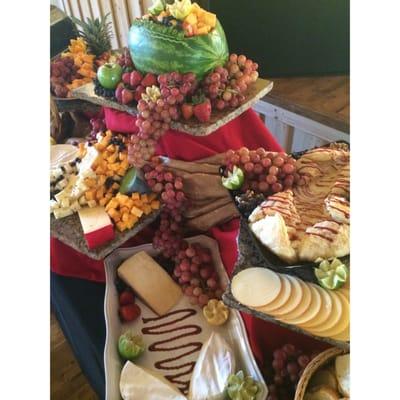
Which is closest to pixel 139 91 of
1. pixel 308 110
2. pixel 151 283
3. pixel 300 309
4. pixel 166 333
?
pixel 151 283

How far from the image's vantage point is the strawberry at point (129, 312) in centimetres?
94

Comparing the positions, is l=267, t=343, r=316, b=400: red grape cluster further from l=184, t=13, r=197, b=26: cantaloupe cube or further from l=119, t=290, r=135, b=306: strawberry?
l=184, t=13, r=197, b=26: cantaloupe cube

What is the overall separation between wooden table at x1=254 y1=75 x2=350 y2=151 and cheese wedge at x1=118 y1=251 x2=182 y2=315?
1.02 m

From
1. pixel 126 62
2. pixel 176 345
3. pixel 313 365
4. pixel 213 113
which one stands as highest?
pixel 126 62

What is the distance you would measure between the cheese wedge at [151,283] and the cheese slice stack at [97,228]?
78 millimetres

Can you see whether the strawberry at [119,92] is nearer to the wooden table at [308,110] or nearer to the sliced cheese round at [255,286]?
the sliced cheese round at [255,286]

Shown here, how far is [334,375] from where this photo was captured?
2.27 ft

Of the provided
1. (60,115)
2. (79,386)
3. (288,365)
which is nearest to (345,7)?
(60,115)

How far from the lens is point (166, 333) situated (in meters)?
0.93

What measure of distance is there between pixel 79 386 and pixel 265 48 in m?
1.51

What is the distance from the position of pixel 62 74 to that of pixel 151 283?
33.5 inches

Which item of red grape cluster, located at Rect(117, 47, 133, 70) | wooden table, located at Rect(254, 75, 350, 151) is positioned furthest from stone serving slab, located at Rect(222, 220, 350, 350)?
wooden table, located at Rect(254, 75, 350, 151)

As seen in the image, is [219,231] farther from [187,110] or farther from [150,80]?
[150,80]

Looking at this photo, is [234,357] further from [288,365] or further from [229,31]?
[229,31]
